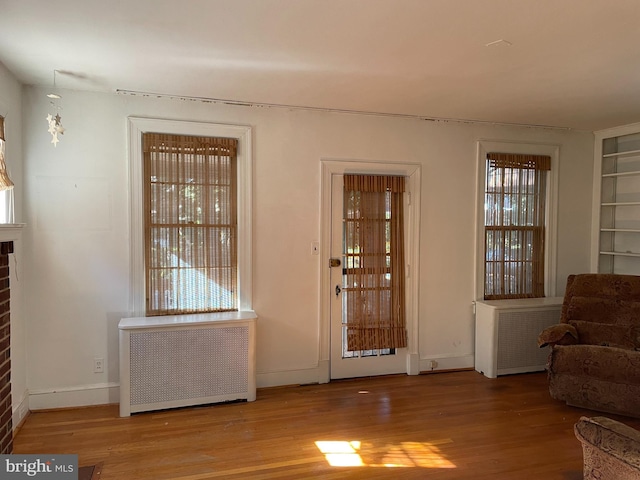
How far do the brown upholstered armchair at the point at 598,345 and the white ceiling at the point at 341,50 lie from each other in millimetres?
1707

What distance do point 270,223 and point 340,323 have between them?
3.90 ft

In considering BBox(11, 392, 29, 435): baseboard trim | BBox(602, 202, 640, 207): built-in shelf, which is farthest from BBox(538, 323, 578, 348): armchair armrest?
BBox(11, 392, 29, 435): baseboard trim

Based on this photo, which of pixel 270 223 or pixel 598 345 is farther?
pixel 270 223

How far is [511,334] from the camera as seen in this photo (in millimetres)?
4246

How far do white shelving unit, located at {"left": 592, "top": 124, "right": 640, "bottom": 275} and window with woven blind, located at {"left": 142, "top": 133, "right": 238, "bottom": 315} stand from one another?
404 cm

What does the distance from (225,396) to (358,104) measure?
2.78m

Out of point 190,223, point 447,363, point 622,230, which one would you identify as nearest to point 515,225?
point 622,230

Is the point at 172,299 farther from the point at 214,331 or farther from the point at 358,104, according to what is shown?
the point at 358,104

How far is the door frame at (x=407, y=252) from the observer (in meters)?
3.99

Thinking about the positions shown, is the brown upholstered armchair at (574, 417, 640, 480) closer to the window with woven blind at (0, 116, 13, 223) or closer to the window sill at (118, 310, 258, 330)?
the window sill at (118, 310, 258, 330)

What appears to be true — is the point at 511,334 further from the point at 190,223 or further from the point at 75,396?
the point at 75,396

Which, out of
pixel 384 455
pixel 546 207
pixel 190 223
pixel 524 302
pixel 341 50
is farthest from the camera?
pixel 546 207

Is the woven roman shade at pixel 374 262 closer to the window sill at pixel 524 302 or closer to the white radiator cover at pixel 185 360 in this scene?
the window sill at pixel 524 302

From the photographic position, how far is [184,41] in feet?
8.05
